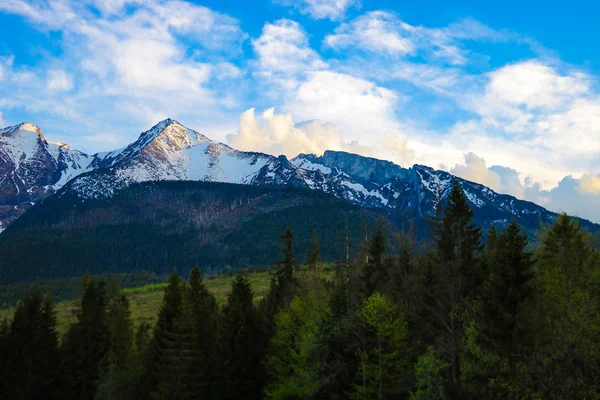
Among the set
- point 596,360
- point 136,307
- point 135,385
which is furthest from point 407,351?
point 136,307

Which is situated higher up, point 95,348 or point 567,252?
point 567,252

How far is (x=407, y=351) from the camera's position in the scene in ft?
132

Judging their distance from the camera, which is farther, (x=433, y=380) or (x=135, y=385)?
(x=135, y=385)

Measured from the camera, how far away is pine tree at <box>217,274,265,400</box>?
172ft

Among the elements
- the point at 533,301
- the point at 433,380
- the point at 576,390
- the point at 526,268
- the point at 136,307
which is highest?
the point at 526,268

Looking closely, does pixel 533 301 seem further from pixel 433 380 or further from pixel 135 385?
pixel 135 385

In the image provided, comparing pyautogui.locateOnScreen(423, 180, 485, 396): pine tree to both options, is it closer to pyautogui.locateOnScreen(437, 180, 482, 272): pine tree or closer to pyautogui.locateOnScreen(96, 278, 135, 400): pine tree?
pyautogui.locateOnScreen(437, 180, 482, 272): pine tree

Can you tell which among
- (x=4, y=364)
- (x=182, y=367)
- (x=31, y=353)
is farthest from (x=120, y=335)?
(x=182, y=367)

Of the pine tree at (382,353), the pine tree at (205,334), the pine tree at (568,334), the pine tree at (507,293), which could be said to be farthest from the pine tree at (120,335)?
the pine tree at (568,334)

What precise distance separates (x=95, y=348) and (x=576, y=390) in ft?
204

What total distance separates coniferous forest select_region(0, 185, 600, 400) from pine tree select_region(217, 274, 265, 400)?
0.16 metres

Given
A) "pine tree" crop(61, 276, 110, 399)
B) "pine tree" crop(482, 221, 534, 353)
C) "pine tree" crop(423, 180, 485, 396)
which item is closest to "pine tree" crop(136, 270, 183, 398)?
"pine tree" crop(61, 276, 110, 399)

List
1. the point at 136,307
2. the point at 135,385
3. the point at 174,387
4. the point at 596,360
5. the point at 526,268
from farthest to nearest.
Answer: the point at 136,307 → the point at 135,385 → the point at 174,387 → the point at 526,268 → the point at 596,360

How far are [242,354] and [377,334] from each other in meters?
20.6
